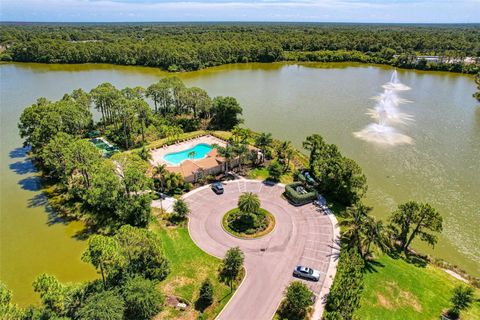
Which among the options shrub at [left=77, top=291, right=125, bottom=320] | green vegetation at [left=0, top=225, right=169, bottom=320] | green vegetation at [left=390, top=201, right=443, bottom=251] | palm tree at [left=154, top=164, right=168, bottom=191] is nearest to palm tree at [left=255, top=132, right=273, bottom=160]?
palm tree at [left=154, top=164, right=168, bottom=191]

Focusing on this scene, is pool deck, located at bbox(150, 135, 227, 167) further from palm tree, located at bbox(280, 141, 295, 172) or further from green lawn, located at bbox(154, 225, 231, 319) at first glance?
green lawn, located at bbox(154, 225, 231, 319)

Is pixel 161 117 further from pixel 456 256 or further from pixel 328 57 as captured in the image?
pixel 328 57

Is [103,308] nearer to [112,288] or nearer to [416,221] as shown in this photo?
[112,288]

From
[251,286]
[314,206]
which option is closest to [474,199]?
[314,206]

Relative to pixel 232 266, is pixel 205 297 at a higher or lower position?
lower

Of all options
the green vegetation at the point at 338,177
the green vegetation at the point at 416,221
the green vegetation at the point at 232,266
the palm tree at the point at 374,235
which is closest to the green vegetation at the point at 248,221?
the green vegetation at the point at 232,266

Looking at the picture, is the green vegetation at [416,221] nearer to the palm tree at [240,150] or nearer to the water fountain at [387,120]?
the palm tree at [240,150]

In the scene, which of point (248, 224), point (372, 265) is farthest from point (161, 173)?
point (372, 265)
